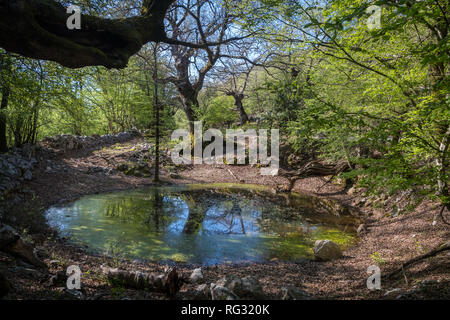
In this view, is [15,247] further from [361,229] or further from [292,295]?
[361,229]

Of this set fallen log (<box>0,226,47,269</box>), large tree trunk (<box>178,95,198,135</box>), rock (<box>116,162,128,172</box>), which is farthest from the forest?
large tree trunk (<box>178,95,198,135</box>)

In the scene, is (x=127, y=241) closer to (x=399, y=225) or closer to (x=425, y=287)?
(x=425, y=287)

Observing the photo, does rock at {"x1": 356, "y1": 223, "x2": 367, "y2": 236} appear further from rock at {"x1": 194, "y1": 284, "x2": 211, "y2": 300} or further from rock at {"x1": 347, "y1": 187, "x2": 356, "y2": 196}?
rock at {"x1": 194, "y1": 284, "x2": 211, "y2": 300}

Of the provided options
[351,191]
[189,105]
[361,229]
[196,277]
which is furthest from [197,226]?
[189,105]

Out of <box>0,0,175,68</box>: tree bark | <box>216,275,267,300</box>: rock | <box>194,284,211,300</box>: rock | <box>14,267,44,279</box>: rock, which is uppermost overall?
<box>0,0,175,68</box>: tree bark

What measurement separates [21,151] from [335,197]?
12785mm

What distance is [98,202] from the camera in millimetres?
8242

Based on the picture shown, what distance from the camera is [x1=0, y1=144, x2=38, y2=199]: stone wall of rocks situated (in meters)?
6.92

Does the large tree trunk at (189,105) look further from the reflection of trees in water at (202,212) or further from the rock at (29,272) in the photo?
the rock at (29,272)

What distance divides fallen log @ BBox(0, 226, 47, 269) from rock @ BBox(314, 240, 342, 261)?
481 centimetres

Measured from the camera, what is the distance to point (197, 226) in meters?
6.83

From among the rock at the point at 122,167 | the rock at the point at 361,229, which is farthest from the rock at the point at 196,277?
the rock at the point at 122,167

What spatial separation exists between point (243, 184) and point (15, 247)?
10.5 metres

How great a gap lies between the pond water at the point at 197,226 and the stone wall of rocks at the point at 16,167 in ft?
4.30
